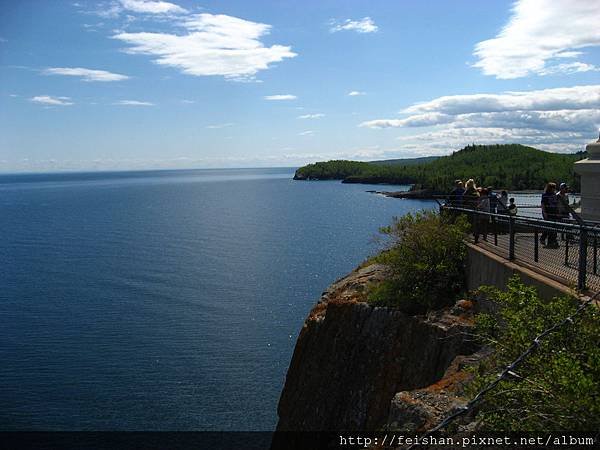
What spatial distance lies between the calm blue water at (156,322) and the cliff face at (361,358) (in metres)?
2.65

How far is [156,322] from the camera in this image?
33844 mm

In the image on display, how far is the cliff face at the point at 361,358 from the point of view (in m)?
10.7

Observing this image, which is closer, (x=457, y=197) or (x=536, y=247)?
(x=536, y=247)

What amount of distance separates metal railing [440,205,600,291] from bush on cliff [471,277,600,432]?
67.4 inches

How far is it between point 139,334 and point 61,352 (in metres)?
4.25

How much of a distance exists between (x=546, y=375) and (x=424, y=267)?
24.5 feet

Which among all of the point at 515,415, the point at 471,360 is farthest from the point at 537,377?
the point at 471,360

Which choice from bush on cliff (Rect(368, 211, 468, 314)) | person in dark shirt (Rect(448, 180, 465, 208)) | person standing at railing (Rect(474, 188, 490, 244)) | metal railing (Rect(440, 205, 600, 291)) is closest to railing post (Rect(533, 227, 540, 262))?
metal railing (Rect(440, 205, 600, 291))

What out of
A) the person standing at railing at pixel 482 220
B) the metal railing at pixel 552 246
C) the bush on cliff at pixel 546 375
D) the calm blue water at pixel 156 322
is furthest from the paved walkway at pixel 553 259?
the calm blue water at pixel 156 322

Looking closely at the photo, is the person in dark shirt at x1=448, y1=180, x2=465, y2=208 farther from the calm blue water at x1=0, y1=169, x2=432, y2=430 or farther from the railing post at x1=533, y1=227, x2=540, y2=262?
the railing post at x1=533, y1=227, x2=540, y2=262

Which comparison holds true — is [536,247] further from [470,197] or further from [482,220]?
[470,197]

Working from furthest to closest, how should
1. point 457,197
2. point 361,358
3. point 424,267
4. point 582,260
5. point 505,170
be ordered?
point 505,170
point 457,197
point 361,358
point 424,267
point 582,260

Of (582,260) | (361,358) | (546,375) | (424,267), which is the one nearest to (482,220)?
(424,267)

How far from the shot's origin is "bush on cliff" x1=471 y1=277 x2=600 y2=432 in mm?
4707
